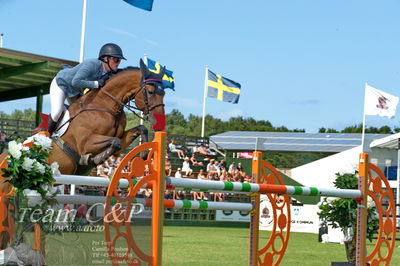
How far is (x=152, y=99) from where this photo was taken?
6.48m

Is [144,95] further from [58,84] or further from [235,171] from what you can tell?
[235,171]

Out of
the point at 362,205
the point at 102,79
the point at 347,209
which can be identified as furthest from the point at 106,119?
the point at 362,205

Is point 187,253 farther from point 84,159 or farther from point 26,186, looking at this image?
point 26,186

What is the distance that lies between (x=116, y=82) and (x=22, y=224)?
3.08 m

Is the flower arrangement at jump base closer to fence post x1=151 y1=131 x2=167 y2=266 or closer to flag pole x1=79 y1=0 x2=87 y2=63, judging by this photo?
fence post x1=151 y1=131 x2=167 y2=266

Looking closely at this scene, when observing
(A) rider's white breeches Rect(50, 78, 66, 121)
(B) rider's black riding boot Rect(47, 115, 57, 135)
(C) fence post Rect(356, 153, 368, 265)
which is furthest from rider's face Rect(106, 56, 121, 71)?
(C) fence post Rect(356, 153, 368, 265)

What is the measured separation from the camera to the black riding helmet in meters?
6.60

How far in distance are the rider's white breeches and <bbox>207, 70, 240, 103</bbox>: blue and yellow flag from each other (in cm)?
1792

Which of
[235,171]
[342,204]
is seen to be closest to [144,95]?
[342,204]

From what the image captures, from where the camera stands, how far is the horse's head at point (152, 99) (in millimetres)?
6463

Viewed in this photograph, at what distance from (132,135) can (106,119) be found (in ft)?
0.96

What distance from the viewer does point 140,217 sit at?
414 cm

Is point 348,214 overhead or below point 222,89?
below

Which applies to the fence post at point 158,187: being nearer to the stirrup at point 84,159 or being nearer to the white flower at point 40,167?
the white flower at point 40,167
